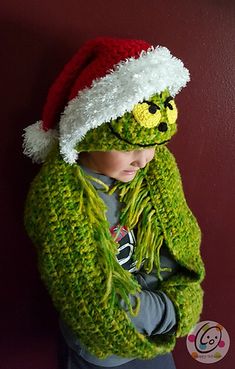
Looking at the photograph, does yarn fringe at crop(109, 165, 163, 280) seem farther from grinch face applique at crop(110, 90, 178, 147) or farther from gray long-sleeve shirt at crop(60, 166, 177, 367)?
grinch face applique at crop(110, 90, 178, 147)

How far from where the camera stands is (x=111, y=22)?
898mm

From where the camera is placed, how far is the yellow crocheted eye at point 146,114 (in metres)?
0.73

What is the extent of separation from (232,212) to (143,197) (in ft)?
0.98

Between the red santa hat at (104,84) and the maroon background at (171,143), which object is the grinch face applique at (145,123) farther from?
the maroon background at (171,143)

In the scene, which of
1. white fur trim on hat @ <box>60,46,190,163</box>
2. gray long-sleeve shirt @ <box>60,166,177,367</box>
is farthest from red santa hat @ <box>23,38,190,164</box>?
gray long-sleeve shirt @ <box>60,166,177,367</box>

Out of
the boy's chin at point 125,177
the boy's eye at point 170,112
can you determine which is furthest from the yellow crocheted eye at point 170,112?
the boy's chin at point 125,177

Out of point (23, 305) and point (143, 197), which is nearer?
point (143, 197)

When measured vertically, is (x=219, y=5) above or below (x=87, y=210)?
above

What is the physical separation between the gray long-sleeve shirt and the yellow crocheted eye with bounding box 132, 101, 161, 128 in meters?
0.16

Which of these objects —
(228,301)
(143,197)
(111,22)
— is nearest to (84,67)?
(111,22)

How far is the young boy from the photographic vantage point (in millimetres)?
735

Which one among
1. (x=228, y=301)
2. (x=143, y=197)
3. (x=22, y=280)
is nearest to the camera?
(x=143, y=197)

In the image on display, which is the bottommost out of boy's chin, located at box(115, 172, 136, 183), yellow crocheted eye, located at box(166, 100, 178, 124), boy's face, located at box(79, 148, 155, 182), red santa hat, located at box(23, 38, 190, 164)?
boy's chin, located at box(115, 172, 136, 183)

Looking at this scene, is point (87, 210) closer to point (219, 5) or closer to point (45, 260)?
point (45, 260)
